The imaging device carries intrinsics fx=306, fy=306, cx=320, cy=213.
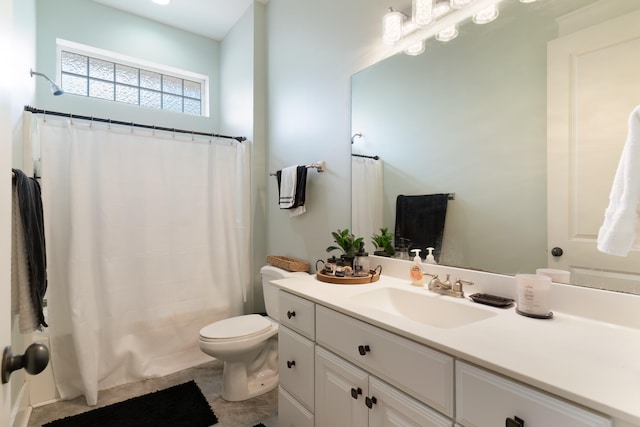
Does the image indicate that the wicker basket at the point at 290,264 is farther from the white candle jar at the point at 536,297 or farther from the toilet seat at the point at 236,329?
the white candle jar at the point at 536,297

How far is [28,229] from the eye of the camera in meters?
1.60

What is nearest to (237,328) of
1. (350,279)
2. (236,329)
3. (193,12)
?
(236,329)

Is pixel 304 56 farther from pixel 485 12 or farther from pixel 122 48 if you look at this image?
pixel 122 48

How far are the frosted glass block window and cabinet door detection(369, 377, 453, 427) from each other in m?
3.24

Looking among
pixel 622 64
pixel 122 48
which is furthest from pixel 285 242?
pixel 122 48

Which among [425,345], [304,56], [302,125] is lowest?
[425,345]

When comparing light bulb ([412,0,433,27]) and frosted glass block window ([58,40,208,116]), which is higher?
frosted glass block window ([58,40,208,116])

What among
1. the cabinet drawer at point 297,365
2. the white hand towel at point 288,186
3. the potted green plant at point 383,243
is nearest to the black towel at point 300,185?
the white hand towel at point 288,186

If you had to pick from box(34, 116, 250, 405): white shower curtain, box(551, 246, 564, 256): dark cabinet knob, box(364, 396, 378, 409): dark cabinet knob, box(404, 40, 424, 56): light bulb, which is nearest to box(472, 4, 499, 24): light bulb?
box(404, 40, 424, 56): light bulb

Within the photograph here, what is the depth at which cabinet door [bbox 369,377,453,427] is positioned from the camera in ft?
2.76

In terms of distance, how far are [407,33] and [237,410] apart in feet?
7.66

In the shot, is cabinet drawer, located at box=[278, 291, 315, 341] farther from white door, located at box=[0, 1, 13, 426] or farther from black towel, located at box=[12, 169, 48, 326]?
black towel, located at box=[12, 169, 48, 326]

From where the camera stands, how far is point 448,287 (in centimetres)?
126

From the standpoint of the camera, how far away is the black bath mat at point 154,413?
1.75m
